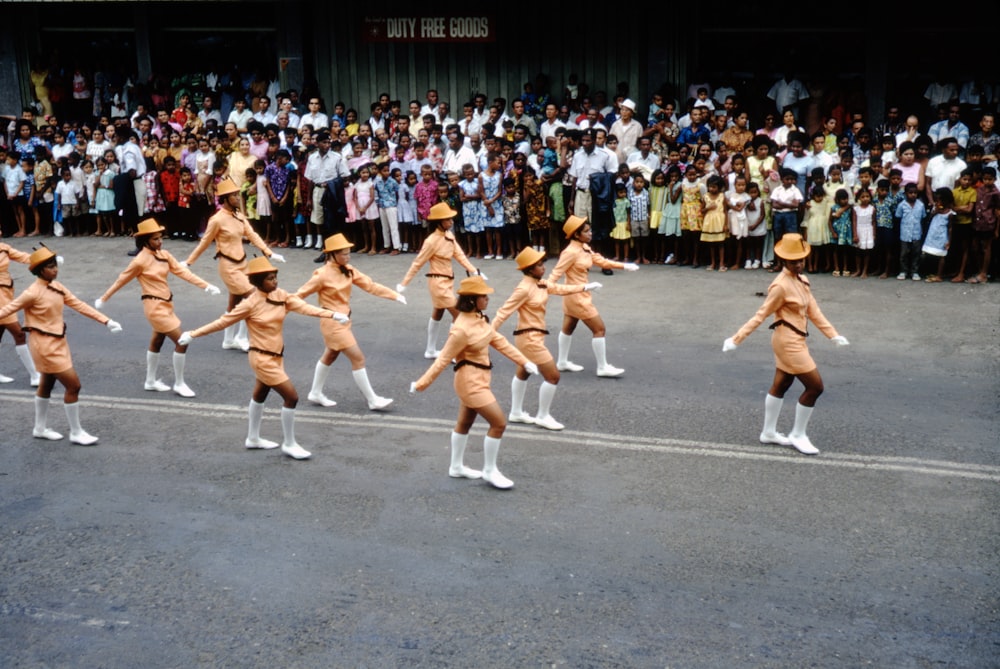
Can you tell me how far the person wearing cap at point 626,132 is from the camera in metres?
18.6

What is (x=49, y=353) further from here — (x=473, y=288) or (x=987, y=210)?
(x=987, y=210)

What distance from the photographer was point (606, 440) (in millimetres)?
10562

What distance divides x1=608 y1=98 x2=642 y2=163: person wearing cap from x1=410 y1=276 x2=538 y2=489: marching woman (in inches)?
376

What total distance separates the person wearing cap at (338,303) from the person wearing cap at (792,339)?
357 cm

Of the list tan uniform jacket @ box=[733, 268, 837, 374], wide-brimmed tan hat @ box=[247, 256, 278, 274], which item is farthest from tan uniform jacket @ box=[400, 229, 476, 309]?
tan uniform jacket @ box=[733, 268, 837, 374]

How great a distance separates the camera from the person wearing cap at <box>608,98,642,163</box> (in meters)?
18.6

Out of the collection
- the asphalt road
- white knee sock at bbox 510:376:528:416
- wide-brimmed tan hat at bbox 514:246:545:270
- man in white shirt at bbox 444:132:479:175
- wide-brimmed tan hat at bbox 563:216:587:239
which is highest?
man in white shirt at bbox 444:132:479:175

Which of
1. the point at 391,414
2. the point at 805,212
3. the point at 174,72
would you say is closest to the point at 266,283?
the point at 391,414

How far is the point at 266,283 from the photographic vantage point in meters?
10.3

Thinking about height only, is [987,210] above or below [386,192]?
below

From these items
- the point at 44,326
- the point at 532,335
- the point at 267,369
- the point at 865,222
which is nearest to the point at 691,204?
the point at 865,222

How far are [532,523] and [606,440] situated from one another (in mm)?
1925

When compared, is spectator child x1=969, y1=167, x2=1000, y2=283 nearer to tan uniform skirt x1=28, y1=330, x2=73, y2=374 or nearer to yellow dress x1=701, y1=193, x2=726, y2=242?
yellow dress x1=701, y1=193, x2=726, y2=242

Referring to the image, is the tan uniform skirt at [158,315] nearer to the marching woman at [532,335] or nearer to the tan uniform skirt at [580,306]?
the marching woman at [532,335]
